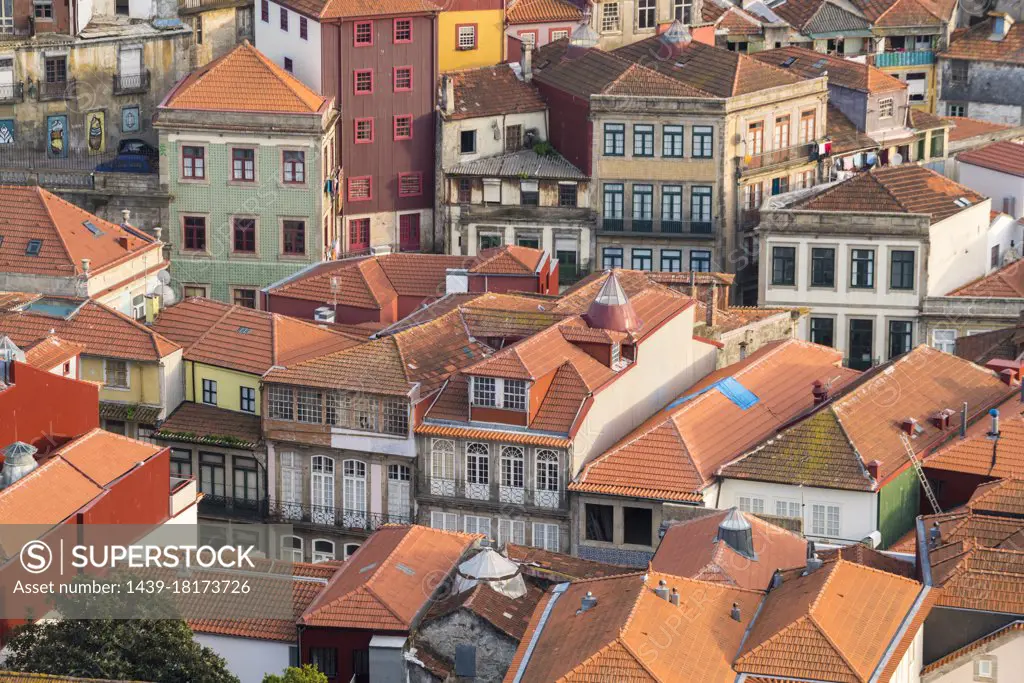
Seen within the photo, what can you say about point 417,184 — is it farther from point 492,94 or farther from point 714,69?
point 714,69

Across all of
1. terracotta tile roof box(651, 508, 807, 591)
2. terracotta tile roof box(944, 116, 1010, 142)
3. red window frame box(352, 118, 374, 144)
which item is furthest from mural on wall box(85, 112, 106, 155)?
terracotta tile roof box(651, 508, 807, 591)

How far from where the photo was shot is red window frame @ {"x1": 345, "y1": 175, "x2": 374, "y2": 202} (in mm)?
149000

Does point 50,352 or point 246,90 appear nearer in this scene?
point 50,352

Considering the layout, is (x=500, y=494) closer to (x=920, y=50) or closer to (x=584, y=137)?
(x=584, y=137)

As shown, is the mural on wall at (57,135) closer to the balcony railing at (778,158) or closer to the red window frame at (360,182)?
the red window frame at (360,182)

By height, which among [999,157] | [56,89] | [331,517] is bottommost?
[331,517]

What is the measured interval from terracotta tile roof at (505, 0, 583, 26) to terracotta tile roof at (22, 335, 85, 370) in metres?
42.9

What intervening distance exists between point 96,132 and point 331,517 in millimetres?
35678

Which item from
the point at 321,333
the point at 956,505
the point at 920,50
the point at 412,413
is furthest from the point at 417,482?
the point at 920,50

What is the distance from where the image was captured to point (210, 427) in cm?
12569

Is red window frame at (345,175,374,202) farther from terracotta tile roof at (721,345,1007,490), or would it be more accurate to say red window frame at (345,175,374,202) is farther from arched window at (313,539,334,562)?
terracotta tile roof at (721,345,1007,490)

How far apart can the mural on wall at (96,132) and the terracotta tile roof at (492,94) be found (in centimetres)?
1683

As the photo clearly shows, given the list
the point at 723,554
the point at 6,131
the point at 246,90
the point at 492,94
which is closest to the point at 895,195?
the point at 492,94

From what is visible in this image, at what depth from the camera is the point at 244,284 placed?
145500 mm
